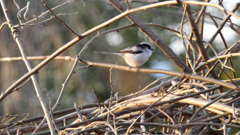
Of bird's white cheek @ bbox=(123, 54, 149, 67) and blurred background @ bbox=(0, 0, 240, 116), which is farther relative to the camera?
blurred background @ bbox=(0, 0, 240, 116)

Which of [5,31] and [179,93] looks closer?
[179,93]

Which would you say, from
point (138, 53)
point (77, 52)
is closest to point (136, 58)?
point (138, 53)

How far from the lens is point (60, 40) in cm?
538

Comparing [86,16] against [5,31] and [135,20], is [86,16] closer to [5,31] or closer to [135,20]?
[5,31]

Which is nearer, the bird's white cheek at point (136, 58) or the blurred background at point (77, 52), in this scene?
the bird's white cheek at point (136, 58)

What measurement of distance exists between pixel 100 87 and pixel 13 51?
1630 millimetres

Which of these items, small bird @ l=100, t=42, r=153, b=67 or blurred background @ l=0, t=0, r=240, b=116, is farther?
blurred background @ l=0, t=0, r=240, b=116

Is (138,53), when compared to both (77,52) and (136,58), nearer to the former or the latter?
(136,58)

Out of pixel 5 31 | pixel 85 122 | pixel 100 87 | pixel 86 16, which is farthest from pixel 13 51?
pixel 85 122

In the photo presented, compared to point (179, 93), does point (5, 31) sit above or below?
above

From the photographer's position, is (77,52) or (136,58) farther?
(77,52)

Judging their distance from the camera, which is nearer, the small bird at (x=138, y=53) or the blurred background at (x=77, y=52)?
the small bird at (x=138, y=53)

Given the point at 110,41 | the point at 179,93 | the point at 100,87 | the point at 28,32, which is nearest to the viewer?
the point at 179,93

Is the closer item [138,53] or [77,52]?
[138,53]
